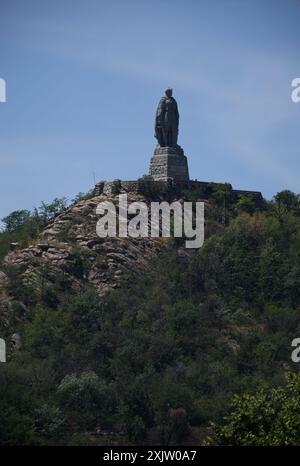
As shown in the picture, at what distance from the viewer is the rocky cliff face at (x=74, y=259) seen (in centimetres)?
8219

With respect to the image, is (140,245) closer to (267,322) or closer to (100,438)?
(267,322)

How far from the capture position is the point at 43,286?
81625 millimetres

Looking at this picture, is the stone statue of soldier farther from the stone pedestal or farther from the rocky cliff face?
the rocky cliff face

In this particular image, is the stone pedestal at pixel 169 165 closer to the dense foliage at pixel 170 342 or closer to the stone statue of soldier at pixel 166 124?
the stone statue of soldier at pixel 166 124

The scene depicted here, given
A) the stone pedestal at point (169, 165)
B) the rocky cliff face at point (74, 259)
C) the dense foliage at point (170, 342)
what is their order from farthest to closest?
1. the stone pedestal at point (169, 165)
2. the rocky cliff face at point (74, 259)
3. the dense foliage at point (170, 342)

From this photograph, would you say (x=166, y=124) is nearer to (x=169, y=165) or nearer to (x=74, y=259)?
(x=169, y=165)

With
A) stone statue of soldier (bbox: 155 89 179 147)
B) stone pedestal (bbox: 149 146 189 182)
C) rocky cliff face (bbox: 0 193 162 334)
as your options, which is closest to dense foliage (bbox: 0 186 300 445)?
rocky cliff face (bbox: 0 193 162 334)

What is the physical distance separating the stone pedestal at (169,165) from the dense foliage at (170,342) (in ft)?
8.12

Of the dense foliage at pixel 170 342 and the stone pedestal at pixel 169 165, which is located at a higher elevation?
the stone pedestal at pixel 169 165

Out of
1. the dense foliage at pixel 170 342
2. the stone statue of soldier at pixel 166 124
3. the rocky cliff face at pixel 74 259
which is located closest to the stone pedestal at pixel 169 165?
the stone statue of soldier at pixel 166 124
